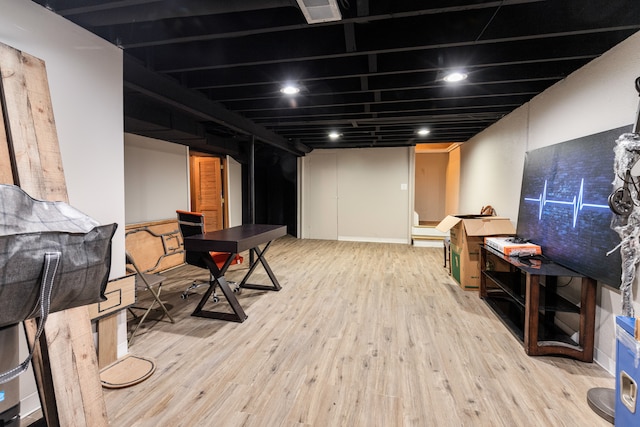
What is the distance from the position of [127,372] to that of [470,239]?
3756 millimetres

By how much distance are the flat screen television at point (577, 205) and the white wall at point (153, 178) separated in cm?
519

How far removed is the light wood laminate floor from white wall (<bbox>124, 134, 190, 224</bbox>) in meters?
2.01

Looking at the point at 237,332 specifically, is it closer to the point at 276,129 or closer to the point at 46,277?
the point at 46,277

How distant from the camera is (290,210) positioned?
26.8 ft

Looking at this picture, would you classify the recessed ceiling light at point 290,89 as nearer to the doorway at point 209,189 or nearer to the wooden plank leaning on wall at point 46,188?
the wooden plank leaning on wall at point 46,188

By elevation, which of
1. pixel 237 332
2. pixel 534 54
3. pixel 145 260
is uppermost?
pixel 534 54

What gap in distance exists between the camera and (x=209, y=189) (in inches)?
278

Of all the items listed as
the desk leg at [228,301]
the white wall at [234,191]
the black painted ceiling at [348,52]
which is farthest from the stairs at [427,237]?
the desk leg at [228,301]

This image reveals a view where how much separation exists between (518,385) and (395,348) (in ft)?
2.75

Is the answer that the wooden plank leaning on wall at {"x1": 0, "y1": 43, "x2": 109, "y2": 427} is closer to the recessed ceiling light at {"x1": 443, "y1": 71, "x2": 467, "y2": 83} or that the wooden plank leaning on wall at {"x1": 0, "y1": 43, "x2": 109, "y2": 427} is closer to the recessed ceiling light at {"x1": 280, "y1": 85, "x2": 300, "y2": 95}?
the recessed ceiling light at {"x1": 280, "y1": 85, "x2": 300, "y2": 95}

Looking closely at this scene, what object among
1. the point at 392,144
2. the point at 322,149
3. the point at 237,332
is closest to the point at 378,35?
the point at 237,332

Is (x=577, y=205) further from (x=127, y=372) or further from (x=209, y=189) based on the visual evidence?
(x=209, y=189)

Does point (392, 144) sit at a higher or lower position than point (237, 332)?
higher

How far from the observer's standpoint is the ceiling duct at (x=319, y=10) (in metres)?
1.71
